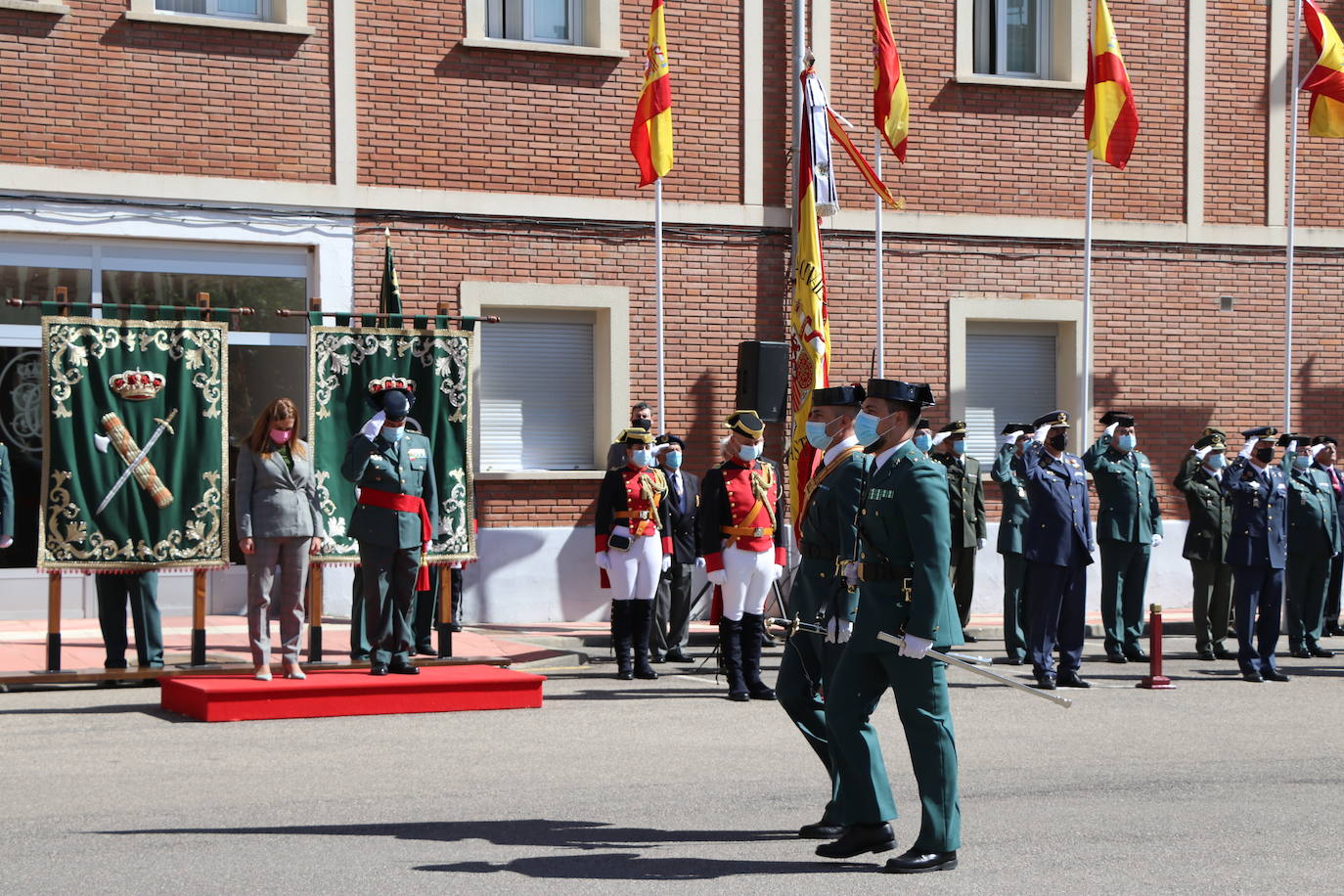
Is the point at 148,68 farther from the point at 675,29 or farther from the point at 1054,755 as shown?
the point at 1054,755

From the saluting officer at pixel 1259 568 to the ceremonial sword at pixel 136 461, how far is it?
8179 millimetres

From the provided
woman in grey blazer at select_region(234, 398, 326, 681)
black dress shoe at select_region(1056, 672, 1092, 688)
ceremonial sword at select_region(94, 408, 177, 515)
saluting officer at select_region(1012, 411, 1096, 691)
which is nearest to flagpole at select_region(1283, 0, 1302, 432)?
saluting officer at select_region(1012, 411, 1096, 691)

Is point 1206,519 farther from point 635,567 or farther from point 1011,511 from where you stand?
point 635,567

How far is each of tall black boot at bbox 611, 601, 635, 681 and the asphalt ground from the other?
1.07 metres

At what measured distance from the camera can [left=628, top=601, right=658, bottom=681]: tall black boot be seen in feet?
44.4

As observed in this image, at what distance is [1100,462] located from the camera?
15.1 meters

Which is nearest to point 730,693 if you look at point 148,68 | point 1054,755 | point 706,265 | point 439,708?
point 439,708

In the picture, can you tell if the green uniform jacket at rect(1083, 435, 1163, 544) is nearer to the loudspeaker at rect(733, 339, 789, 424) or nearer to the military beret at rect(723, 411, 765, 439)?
the loudspeaker at rect(733, 339, 789, 424)

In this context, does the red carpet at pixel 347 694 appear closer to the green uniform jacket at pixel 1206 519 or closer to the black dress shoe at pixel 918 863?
the black dress shoe at pixel 918 863

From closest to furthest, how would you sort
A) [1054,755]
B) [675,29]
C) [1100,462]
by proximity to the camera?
[1054,755]
[1100,462]
[675,29]

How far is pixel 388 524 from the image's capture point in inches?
492

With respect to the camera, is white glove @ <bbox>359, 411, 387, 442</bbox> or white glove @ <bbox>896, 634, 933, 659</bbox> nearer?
white glove @ <bbox>896, 634, 933, 659</bbox>

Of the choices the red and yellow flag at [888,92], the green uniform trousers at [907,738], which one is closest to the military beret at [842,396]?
the green uniform trousers at [907,738]

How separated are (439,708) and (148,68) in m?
7.46
